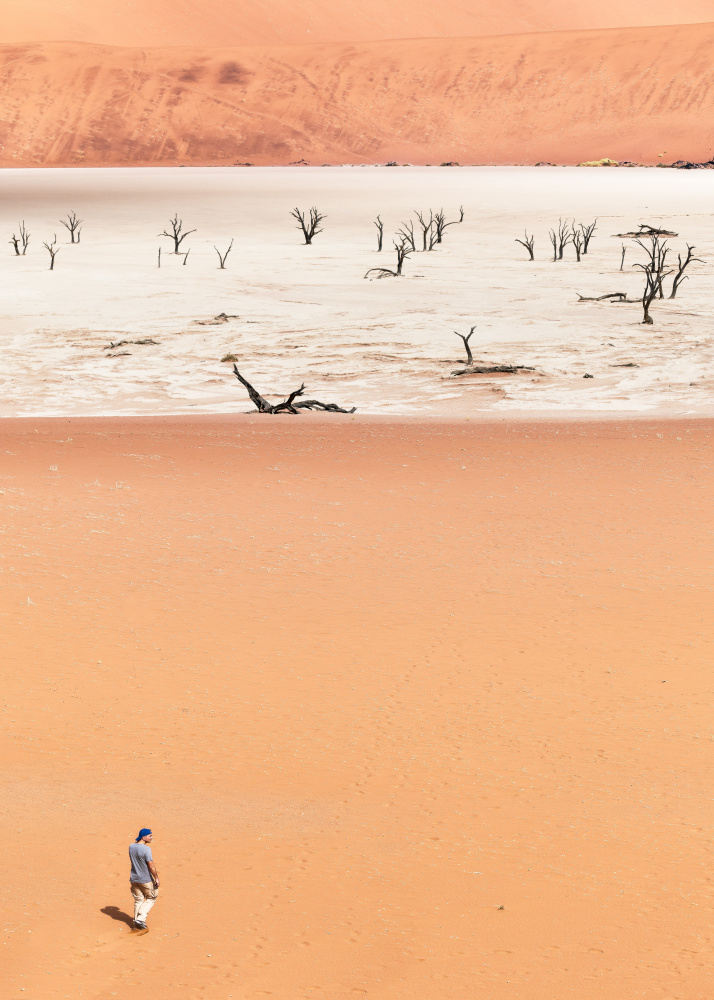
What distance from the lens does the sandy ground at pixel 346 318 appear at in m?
16.2

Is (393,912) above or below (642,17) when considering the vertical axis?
below

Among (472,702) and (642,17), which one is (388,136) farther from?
(472,702)

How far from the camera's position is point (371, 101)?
94.6 meters

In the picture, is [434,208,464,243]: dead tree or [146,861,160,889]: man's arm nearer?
[146,861,160,889]: man's arm

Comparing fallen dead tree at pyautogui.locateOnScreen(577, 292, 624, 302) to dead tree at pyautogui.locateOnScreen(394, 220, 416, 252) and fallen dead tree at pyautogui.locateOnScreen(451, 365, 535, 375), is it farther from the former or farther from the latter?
dead tree at pyautogui.locateOnScreen(394, 220, 416, 252)

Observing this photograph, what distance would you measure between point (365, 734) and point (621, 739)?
1135 millimetres

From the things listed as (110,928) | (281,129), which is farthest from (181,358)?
(281,129)

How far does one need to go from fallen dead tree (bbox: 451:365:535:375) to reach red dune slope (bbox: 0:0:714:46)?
10292 centimetres

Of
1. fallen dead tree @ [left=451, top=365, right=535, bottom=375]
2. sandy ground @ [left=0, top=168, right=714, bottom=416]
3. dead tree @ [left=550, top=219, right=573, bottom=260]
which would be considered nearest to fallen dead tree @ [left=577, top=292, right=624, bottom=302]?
sandy ground @ [left=0, top=168, right=714, bottom=416]

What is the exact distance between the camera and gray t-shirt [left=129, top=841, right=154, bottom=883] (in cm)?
407

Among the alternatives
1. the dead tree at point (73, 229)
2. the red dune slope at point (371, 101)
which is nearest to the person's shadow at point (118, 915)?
the dead tree at point (73, 229)

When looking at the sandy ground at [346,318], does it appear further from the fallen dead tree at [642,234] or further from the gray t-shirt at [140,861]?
the gray t-shirt at [140,861]

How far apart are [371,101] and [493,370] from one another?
82.4 metres

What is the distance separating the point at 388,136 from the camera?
89938 mm
